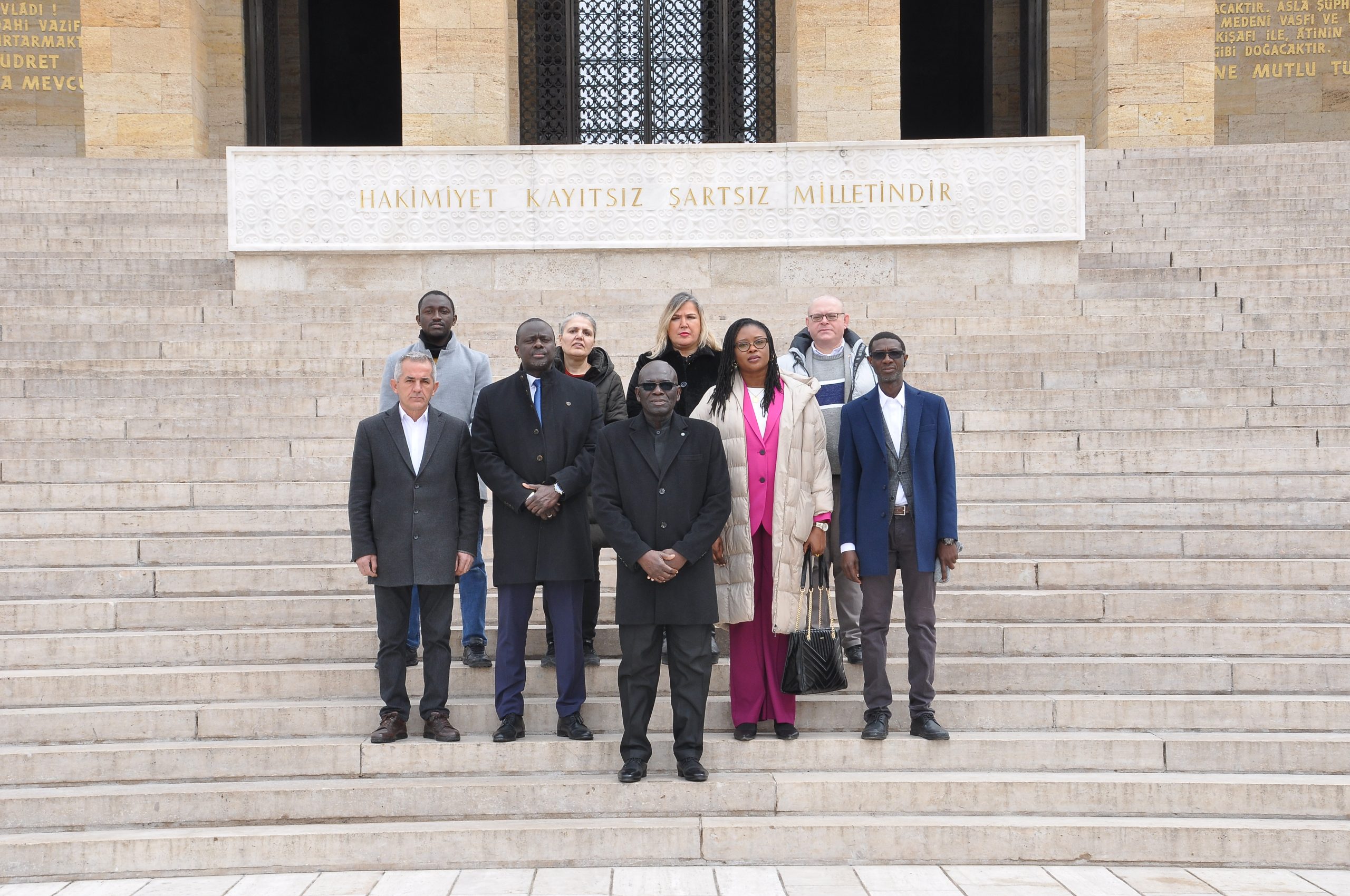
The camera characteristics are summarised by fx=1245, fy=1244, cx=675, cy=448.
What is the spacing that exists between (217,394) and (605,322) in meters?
3.06

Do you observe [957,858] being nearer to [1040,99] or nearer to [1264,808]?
[1264,808]

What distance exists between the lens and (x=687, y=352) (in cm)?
592

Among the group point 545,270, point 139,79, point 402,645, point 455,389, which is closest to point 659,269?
point 545,270

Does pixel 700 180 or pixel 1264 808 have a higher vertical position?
pixel 700 180

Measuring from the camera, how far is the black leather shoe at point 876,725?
5.57 metres

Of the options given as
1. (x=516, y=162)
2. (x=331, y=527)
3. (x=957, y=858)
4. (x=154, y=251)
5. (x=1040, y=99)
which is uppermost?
(x=1040, y=99)

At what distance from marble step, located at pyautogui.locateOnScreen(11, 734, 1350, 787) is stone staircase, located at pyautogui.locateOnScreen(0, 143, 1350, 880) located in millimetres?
13

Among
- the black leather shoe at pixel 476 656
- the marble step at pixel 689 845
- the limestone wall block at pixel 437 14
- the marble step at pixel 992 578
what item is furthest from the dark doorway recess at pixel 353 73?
the marble step at pixel 689 845

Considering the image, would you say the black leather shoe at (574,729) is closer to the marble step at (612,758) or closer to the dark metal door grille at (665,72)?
the marble step at (612,758)

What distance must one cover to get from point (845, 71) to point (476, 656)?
1181cm

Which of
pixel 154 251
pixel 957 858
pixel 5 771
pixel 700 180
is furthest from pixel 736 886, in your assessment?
pixel 154 251

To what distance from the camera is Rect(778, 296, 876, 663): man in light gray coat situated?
6.05 metres

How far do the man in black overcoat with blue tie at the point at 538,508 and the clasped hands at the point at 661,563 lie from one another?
0.45m

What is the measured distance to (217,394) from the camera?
8852 millimetres
